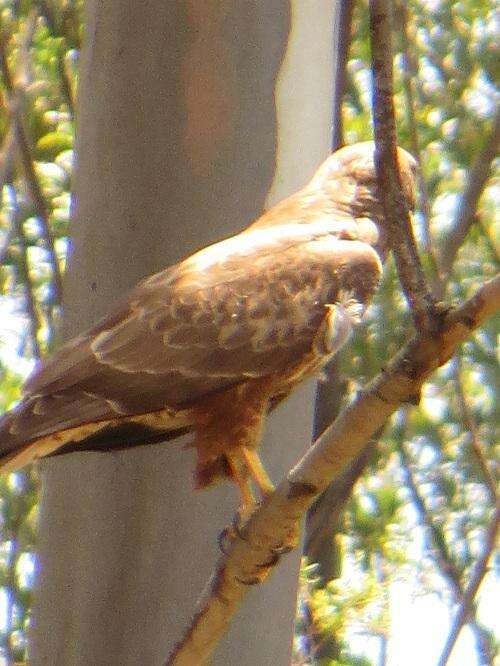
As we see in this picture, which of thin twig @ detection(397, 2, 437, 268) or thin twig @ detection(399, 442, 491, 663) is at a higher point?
thin twig @ detection(397, 2, 437, 268)

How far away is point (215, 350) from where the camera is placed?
3.19 meters

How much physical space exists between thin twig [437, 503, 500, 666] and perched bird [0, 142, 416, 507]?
482 millimetres

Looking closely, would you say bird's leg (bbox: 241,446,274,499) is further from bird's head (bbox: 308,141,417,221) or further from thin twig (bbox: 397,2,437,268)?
thin twig (bbox: 397,2,437,268)

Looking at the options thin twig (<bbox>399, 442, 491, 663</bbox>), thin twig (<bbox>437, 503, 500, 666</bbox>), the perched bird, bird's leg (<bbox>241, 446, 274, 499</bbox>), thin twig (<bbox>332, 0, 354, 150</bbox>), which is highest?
thin twig (<bbox>332, 0, 354, 150</bbox>)

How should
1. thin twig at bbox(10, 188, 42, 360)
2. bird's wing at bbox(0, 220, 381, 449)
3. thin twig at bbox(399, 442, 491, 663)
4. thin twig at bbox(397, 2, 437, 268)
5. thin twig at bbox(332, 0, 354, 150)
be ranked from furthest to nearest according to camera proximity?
1. thin twig at bbox(399, 442, 491, 663)
2. thin twig at bbox(10, 188, 42, 360)
3. thin twig at bbox(397, 2, 437, 268)
4. thin twig at bbox(332, 0, 354, 150)
5. bird's wing at bbox(0, 220, 381, 449)

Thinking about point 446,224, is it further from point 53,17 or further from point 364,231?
point 364,231

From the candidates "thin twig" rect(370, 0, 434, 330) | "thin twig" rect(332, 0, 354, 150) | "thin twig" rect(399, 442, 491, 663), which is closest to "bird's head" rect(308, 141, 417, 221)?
"thin twig" rect(332, 0, 354, 150)

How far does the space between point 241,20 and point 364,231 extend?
2.20 feet

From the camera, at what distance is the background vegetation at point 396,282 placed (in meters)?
4.92

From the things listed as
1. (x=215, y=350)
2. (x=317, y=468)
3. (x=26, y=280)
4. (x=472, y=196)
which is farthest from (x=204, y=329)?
(x=472, y=196)

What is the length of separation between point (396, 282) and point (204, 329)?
6.83 feet

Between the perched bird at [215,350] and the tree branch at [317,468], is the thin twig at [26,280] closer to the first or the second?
the perched bird at [215,350]

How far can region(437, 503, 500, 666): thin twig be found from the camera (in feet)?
9.57

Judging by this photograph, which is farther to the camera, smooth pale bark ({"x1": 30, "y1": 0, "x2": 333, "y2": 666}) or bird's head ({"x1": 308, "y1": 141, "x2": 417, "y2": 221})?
bird's head ({"x1": 308, "y1": 141, "x2": 417, "y2": 221})
